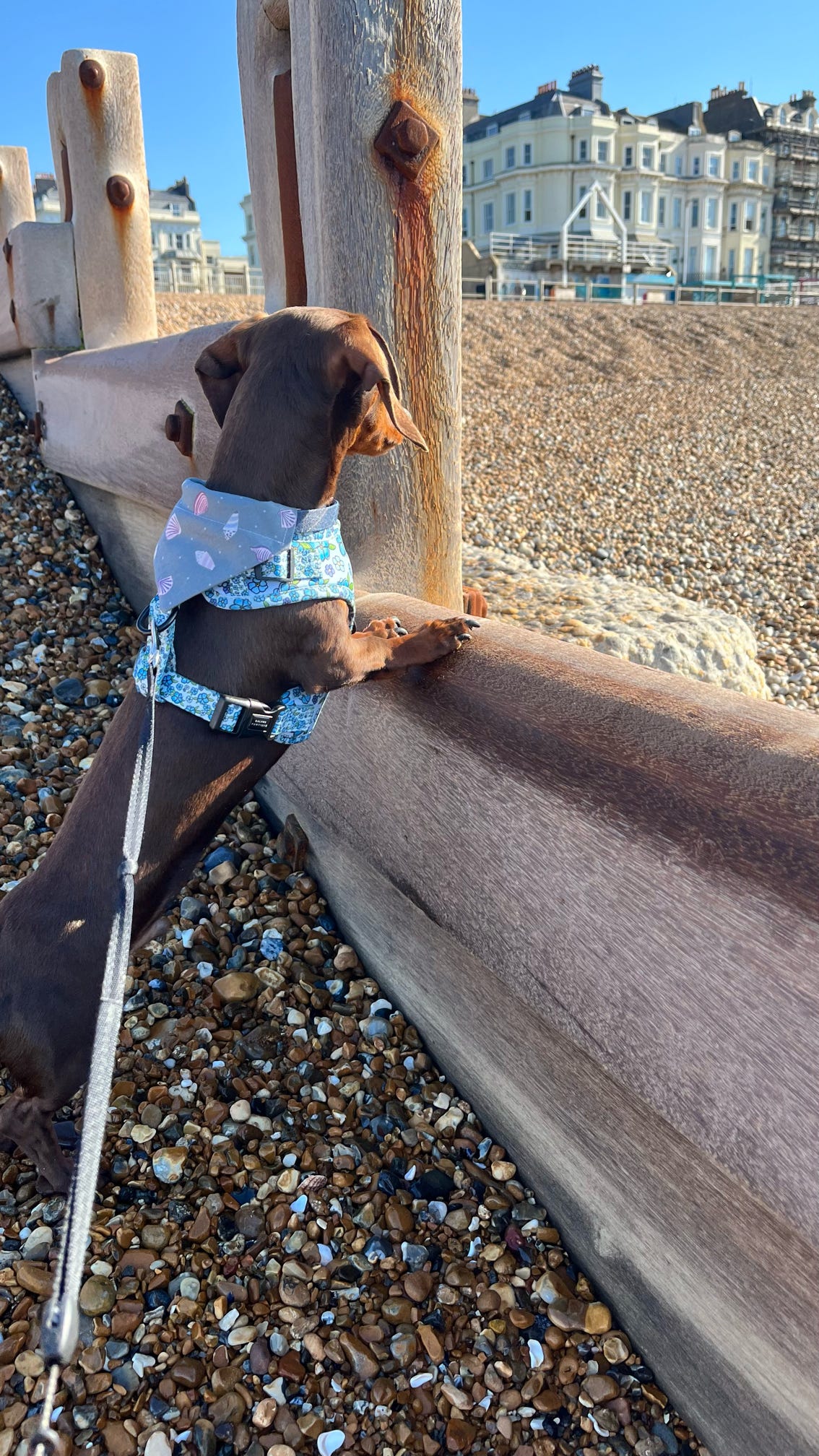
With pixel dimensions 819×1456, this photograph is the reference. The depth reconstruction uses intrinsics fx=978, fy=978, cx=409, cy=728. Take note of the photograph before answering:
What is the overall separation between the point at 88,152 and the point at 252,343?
3599mm

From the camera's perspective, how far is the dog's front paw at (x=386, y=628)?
2.30 meters

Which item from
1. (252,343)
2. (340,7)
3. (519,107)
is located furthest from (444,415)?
(519,107)

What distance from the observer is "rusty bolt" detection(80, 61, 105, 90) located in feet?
15.4

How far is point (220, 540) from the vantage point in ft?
6.64

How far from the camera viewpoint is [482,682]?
2115 millimetres

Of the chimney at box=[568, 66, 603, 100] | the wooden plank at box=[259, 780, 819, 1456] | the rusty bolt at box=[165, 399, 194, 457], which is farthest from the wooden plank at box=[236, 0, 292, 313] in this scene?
the chimney at box=[568, 66, 603, 100]

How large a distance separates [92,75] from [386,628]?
160 inches

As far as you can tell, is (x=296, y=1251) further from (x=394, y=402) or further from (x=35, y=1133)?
(x=394, y=402)

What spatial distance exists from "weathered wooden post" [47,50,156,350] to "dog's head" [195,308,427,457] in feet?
11.6

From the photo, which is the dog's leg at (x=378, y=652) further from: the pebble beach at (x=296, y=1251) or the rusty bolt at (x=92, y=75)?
the rusty bolt at (x=92, y=75)

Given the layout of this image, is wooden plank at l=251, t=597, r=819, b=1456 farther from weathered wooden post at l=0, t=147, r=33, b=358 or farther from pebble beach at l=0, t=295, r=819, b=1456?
weathered wooden post at l=0, t=147, r=33, b=358

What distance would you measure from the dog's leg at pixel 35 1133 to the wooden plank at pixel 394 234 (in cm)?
160

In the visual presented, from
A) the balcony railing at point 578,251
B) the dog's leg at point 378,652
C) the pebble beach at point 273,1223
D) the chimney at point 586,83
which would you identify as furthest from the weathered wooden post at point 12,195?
the chimney at point 586,83

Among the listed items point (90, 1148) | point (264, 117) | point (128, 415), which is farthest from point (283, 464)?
point (128, 415)
